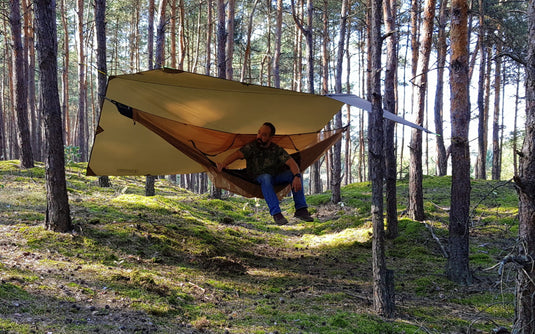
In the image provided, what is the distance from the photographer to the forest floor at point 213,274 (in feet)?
7.73

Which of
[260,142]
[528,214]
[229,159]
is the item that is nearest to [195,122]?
[229,159]

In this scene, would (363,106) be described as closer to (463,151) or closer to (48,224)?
(463,151)

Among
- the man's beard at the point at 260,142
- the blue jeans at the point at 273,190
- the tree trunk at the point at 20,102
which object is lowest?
the blue jeans at the point at 273,190

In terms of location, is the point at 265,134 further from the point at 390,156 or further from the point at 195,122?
the point at 390,156

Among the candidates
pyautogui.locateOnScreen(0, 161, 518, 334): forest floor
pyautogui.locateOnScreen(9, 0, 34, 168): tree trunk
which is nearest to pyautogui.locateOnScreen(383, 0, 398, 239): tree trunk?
pyautogui.locateOnScreen(0, 161, 518, 334): forest floor

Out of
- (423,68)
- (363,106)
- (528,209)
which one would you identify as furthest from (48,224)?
(423,68)

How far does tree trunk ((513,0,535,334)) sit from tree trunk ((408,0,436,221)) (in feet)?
9.76

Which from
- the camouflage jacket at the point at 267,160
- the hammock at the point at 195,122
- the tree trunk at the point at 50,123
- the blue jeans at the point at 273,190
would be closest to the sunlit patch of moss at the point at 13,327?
the tree trunk at the point at 50,123

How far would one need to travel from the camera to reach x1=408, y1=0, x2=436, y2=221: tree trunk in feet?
16.8

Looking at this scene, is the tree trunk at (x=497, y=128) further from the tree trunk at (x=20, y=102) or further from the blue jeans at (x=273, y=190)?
the tree trunk at (x=20, y=102)

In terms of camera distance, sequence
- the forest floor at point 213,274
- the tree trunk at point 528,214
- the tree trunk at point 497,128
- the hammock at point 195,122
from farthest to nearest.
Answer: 1. the tree trunk at point 497,128
2. the hammock at point 195,122
3. the forest floor at point 213,274
4. the tree trunk at point 528,214

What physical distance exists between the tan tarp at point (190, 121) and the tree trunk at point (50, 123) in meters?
0.46

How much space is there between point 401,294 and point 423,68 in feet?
9.84

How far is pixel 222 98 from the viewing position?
12.7 ft
